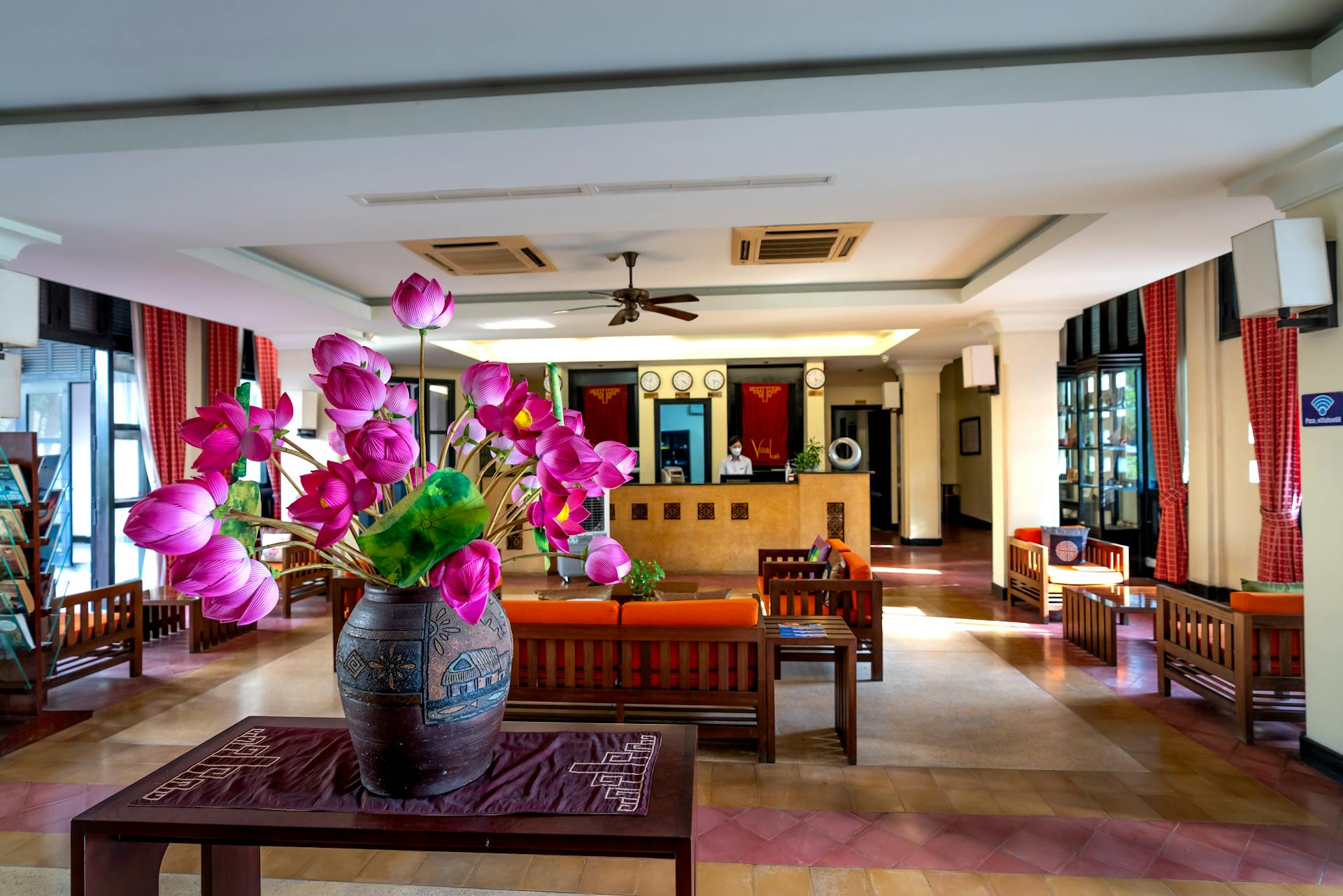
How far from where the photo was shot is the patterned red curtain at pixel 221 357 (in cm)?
831

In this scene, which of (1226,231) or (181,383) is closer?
(1226,231)

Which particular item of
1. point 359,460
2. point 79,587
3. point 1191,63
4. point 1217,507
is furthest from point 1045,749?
point 79,587

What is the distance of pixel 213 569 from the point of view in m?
1.03

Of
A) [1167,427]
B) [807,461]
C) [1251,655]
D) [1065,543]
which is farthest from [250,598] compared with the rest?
[1167,427]

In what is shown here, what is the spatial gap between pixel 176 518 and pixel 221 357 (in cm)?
870

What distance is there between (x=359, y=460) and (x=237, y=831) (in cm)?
68

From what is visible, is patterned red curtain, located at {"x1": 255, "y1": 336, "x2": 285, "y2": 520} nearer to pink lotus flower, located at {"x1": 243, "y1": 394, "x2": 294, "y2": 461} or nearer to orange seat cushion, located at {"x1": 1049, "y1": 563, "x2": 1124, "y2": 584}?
orange seat cushion, located at {"x1": 1049, "y1": 563, "x2": 1124, "y2": 584}

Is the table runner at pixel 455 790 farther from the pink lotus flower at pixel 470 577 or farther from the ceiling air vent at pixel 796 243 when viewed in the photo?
the ceiling air vent at pixel 796 243

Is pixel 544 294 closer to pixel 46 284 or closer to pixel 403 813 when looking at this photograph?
pixel 46 284

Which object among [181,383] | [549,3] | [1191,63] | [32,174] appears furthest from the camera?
[181,383]

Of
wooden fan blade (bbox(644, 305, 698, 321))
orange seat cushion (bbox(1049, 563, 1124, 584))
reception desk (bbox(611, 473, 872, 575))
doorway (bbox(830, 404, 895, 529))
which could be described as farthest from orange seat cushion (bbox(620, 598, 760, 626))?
doorway (bbox(830, 404, 895, 529))

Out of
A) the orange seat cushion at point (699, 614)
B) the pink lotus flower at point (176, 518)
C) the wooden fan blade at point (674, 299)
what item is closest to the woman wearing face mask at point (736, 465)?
the wooden fan blade at point (674, 299)

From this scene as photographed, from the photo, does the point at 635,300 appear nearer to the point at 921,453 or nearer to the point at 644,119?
the point at 644,119

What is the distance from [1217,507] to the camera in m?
7.05
